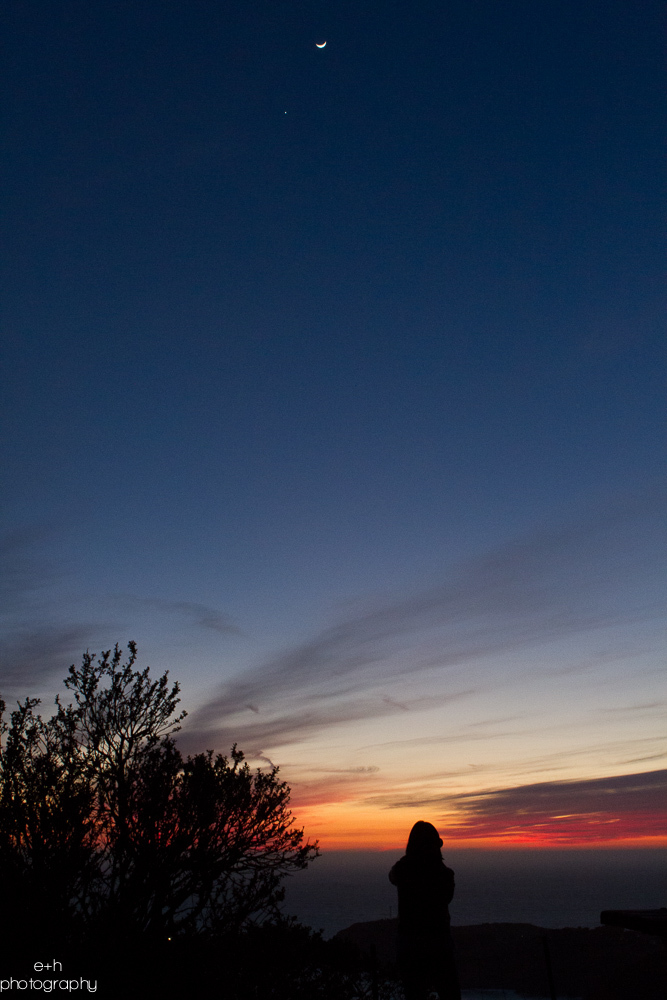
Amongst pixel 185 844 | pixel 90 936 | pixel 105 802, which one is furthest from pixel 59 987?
pixel 185 844

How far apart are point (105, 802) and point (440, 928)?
20.1ft

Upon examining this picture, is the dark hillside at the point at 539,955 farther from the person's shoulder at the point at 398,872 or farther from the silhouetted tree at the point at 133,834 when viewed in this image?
the person's shoulder at the point at 398,872

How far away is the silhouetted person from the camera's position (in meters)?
5.00

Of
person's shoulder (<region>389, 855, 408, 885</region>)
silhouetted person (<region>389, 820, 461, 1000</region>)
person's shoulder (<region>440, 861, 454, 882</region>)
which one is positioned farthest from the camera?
person's shoulder (<region>389, 855, 408, 885</region>)

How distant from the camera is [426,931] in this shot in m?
5.04

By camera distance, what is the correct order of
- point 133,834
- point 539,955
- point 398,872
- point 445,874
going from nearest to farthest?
1. point 445,874
2. point 398,872
3. point 133,834
4. point 539,955

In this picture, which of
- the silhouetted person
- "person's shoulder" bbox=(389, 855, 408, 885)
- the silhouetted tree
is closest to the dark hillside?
the silhouetted tree

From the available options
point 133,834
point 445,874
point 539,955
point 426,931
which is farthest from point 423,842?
point 539,955

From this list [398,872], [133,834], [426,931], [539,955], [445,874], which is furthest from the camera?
[539,955]

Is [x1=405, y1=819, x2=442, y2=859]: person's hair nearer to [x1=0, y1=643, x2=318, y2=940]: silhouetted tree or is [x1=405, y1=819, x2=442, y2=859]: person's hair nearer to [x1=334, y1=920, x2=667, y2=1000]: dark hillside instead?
[x1=0, y1=643, x2=318, y2=940]: silhouetted tree

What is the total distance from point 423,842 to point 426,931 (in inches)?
26.2

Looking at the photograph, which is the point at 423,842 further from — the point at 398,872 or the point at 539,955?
the point at 539,955

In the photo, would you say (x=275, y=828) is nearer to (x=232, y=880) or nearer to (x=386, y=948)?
(x=232, y=880)

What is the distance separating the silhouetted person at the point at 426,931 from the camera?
5004 millimetres
